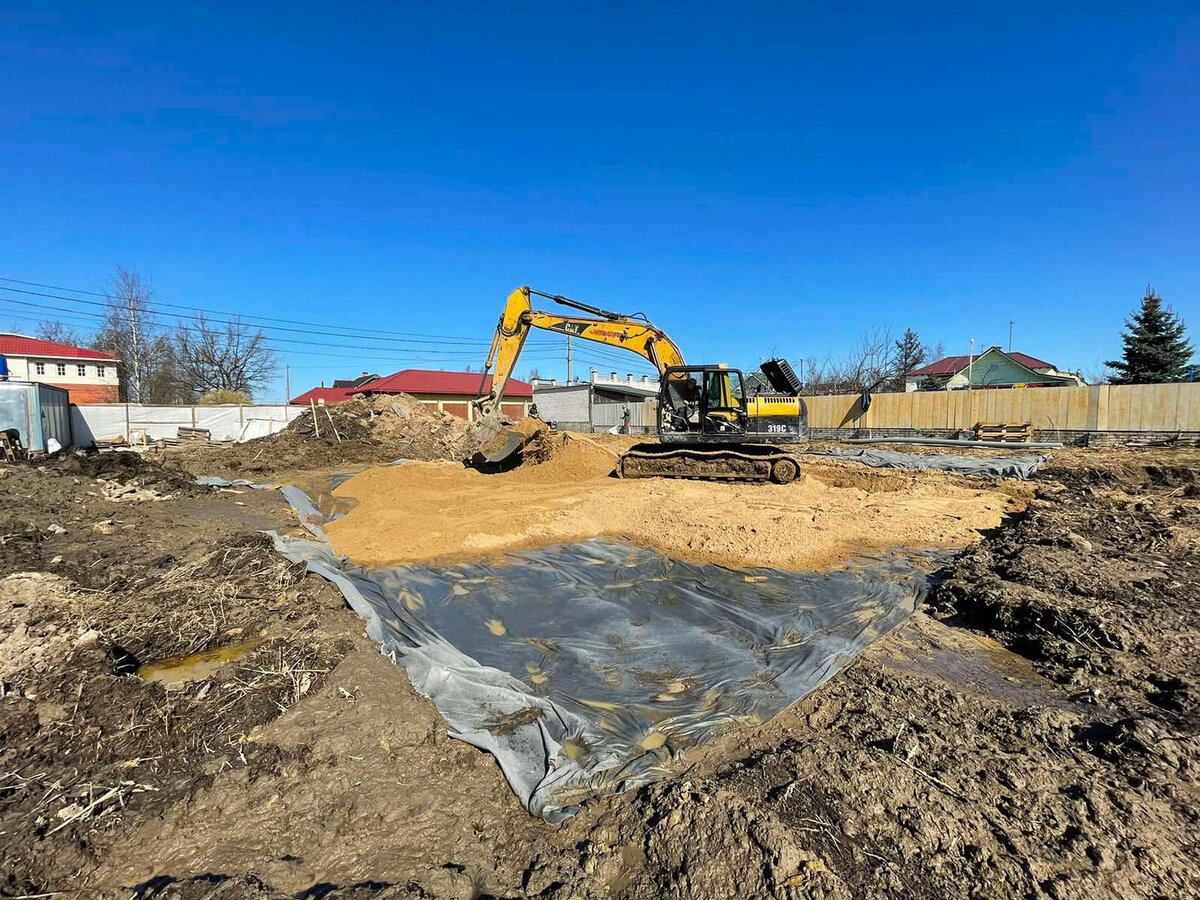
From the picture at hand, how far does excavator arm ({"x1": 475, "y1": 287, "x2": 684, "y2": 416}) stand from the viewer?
13609 millimetres

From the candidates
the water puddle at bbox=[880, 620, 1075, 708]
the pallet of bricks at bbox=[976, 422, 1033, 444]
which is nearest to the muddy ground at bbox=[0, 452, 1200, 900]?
the water puddle at bbox=[880, 620, 1075, 708]

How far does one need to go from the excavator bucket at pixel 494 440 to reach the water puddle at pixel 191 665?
8724mm

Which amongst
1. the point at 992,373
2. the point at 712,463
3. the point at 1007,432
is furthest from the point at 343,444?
the point at 992,373

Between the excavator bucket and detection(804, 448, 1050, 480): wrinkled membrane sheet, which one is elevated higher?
the excavator bucket

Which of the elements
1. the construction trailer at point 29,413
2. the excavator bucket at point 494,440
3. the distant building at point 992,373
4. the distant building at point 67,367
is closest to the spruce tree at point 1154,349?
the distant building at point 992,373

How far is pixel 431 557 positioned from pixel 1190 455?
22.3 m

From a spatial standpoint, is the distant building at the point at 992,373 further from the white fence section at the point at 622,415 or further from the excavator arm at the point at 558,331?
the excavator arm at the point at 558,331

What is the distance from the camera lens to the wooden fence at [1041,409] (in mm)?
19875

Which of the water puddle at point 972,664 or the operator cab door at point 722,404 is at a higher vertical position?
the operator cab door at point 722,404

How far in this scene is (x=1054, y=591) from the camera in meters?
5.06

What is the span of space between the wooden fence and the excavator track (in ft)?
56.2

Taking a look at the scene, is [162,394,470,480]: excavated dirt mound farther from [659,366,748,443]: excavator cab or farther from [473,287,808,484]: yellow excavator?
[659,366,748,443]: excavator cab

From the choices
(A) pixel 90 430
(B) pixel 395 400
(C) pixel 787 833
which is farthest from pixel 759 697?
(A) pixel 90 430

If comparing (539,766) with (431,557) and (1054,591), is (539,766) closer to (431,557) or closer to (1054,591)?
(431,557)
